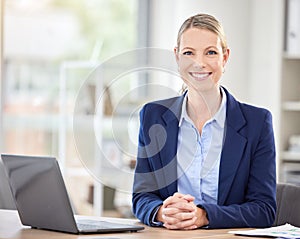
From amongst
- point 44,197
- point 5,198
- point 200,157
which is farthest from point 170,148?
point 5,198

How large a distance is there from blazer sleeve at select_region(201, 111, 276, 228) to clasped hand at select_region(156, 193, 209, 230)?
0.11 m

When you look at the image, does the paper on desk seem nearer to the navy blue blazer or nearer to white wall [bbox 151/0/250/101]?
the navy blue blazer

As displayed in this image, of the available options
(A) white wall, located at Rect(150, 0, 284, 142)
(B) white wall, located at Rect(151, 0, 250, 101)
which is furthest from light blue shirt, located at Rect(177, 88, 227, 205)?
(B) white wall, located at Rect(151, 0, 250, 101)

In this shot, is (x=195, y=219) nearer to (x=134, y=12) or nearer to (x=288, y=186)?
(x=288, y=186)

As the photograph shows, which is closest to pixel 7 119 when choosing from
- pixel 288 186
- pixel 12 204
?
pixel 12 204

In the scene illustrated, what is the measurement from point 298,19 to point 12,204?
247cm

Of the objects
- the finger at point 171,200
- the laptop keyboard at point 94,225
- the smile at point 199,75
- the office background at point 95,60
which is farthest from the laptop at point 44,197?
the office background at point 95,60

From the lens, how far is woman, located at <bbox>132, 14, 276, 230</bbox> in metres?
2.23

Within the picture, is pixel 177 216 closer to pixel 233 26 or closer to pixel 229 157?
pixel 229 157

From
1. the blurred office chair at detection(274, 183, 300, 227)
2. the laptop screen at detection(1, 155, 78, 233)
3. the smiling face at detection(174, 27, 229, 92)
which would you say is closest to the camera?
the laptop screen at detection(1, 155, 78, 233)

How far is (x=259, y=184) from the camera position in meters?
2.28

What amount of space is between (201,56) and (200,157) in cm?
30

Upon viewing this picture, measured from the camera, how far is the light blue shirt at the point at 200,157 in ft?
7.42

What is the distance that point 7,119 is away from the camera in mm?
6109
